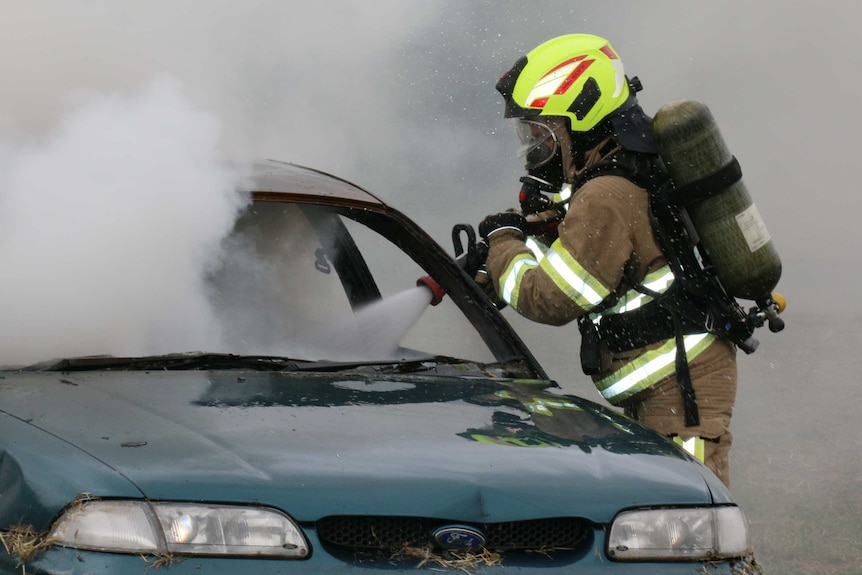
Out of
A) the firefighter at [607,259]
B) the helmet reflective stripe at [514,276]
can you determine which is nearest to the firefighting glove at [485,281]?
the firefighter at [607,259]

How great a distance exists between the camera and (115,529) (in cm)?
239

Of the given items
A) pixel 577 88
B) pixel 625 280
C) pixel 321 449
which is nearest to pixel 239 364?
pixel 321 449

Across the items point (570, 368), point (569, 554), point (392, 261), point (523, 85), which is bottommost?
point (569, 554)

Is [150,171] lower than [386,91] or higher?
lower

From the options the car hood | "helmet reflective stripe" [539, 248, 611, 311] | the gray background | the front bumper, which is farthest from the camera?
the gray background

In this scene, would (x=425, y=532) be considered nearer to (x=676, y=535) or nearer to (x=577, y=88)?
(x=676, y=535)

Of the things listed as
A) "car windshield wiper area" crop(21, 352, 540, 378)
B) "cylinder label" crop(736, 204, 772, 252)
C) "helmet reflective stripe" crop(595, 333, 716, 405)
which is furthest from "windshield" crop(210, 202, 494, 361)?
"cylinder label" crop(736, 204, 772, 252)

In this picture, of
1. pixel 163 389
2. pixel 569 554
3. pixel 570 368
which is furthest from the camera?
pixel 570 368

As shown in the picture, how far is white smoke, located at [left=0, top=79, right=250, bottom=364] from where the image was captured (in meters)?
3.42

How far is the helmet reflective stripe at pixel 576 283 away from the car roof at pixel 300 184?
0.62 meters

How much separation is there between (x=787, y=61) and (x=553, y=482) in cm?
1214

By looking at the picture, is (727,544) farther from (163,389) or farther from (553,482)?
(163,389)

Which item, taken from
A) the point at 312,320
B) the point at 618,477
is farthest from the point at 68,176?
the point at 618,477

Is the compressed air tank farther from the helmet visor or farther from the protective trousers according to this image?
the helmet visor
